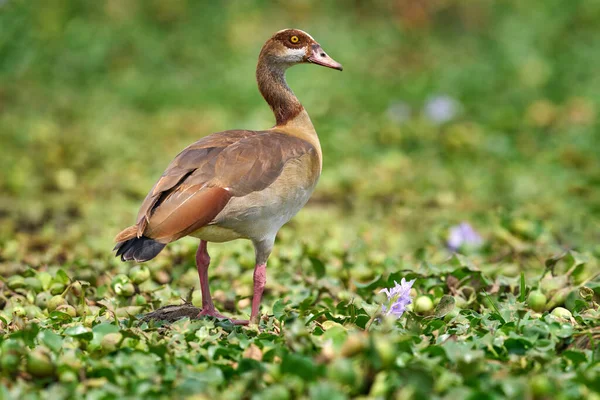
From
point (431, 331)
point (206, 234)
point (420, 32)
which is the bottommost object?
point (431, 331)

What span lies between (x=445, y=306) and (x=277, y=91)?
63.9 inches

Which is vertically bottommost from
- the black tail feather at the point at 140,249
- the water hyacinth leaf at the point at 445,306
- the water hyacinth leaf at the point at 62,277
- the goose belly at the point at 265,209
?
the water hyacinth leaf at the point at 445,306

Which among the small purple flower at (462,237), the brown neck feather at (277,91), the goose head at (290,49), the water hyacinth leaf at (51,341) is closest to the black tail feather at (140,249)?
the water hyacinth leaf at (51,341)

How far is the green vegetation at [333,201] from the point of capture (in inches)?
123

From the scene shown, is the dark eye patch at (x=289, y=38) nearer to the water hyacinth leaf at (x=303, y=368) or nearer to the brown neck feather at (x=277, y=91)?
the brown neck feather at (x=277, y=91)

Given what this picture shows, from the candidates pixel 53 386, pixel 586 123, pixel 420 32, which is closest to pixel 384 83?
pixel 420 32

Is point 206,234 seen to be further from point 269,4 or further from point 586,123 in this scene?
point 269,4

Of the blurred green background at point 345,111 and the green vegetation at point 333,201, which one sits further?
the blurred green background at point 345,111

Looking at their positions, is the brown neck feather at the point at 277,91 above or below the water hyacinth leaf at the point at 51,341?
above

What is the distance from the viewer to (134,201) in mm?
7180

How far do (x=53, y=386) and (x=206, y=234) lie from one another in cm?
130

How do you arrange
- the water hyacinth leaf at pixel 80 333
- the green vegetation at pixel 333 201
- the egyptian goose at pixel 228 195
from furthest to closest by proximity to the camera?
the egyptian goose at pixel 228 195 → the water hyacinth leaf at pixel 80 333 → the green vegetation at pixel 333 201

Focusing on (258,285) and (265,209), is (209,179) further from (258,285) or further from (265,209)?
(258,285)

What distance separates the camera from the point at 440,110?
362 inches
